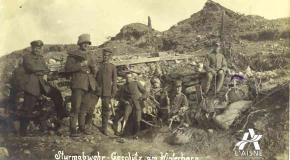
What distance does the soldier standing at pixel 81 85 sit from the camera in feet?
32.5

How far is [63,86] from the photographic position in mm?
10062

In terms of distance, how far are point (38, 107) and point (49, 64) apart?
0.60m

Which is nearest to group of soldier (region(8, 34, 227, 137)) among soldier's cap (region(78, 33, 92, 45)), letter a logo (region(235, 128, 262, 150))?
soldier's cap (region(78, 33, 92, 45))

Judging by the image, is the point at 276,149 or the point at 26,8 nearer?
the point at 276,149

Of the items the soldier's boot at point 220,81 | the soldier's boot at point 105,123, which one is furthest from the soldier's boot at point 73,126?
the soldier's boot at point 220,81

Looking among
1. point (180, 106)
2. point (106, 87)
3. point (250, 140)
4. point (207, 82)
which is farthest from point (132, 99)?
point (250, 140)

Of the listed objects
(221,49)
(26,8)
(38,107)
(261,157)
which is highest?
(26,8)

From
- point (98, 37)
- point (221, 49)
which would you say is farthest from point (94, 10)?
point (221, 49)

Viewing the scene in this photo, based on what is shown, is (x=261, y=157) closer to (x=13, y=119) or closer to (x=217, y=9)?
(x=217, y=9)

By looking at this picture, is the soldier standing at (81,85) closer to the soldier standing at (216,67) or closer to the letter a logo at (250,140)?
the soldier standing at (216,67)

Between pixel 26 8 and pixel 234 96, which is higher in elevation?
pixel 26 8

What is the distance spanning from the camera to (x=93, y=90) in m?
9.92

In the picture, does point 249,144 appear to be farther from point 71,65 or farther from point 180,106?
point 71,65

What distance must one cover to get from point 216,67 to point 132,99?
46.2 inches
